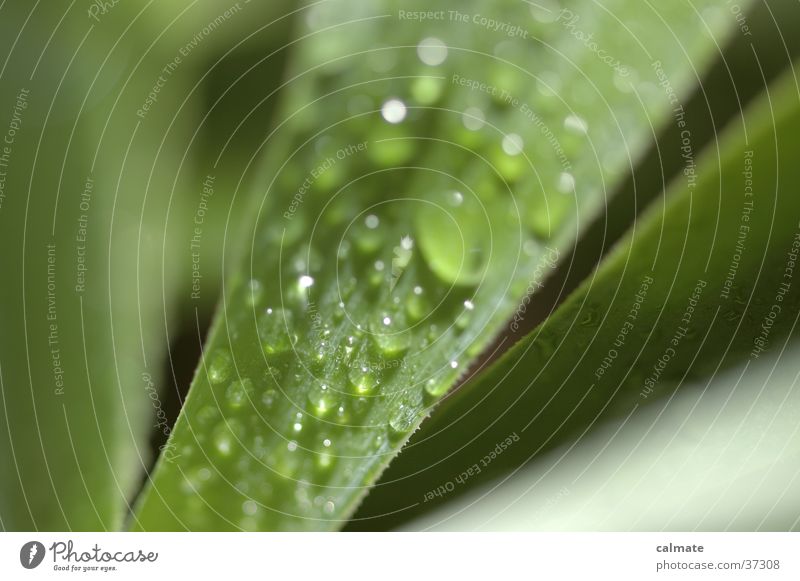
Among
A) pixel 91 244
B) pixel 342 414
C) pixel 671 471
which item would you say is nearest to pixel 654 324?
pixel 671 471

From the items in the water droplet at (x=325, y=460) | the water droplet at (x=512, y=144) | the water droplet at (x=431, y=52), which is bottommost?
the water droplet at (x=325, y=460)

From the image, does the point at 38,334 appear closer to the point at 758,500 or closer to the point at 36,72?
the point at 36,72

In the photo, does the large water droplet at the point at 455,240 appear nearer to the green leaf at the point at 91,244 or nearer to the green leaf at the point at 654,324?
the green leaf at the point at 654,324

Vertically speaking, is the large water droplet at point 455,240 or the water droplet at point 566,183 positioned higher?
the water droplet at point 566,183
